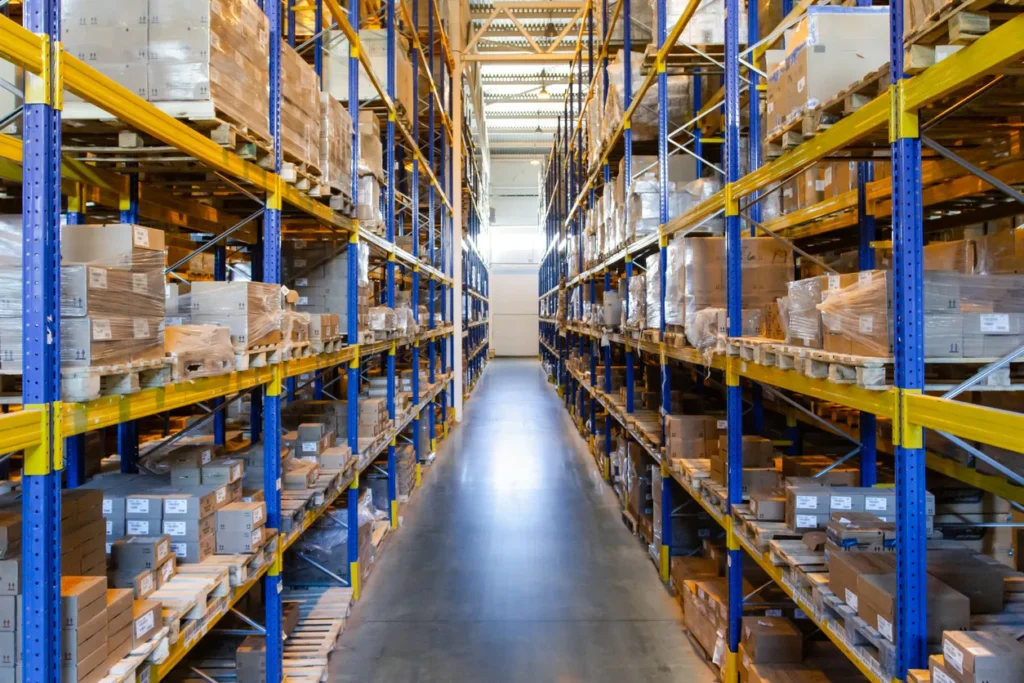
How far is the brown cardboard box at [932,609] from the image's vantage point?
263cm

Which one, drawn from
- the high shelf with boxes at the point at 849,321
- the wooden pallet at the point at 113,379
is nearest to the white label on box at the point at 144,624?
the wooden pallet at the point at 113,379

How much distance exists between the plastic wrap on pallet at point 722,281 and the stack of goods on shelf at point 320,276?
2793 millimetres

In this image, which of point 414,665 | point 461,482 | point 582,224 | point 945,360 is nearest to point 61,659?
point 414,665

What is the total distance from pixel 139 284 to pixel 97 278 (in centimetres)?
30

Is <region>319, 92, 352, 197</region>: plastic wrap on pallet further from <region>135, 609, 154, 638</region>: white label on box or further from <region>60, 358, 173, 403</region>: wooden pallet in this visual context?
<region>135, 609, 154, 638</region>: white label on box

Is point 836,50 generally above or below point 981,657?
above

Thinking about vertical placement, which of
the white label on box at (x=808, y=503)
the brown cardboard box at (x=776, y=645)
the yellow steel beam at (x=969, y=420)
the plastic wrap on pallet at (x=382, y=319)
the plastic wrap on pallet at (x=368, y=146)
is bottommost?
the brown cardboard box at (x=776, y=645)

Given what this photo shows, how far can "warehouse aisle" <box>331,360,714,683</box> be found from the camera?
4.86 m

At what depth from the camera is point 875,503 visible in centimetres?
381

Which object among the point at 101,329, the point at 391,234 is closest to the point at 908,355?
the point at 101,329

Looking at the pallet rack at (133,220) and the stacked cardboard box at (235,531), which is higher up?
the pallet rack at (133,220)

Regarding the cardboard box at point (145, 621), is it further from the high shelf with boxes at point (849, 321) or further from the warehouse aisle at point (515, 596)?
the high shelf with boxes at point (849, 321)

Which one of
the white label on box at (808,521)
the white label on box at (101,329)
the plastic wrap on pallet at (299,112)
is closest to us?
the white label on box at (101,329)

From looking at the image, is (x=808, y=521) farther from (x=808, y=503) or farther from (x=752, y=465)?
(x=752, y=465)
